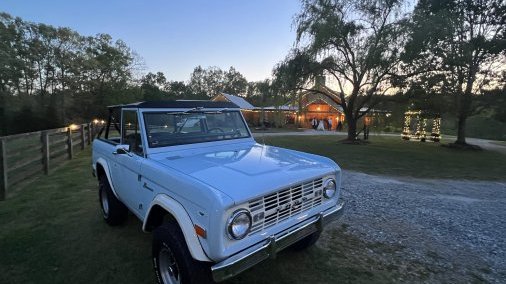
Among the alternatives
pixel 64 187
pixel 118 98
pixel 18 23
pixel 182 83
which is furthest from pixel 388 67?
pixel 182 83

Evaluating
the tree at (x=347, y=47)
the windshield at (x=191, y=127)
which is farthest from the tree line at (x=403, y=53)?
the windshield at (x=191, y=127)

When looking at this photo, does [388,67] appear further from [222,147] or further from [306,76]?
[222,147]

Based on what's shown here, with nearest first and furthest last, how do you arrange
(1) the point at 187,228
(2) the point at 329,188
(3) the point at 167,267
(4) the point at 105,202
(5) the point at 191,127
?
(1) the point at 187,228
(3) the point at 167,267
(2) the point at 329,188
(5) the point at 191,127
(4) the point at 105,202

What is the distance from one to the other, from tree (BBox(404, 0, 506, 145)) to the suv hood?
15.9 m

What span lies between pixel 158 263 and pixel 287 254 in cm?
177

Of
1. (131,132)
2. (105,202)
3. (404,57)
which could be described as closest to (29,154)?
(105,202)

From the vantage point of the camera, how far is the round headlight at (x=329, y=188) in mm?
3549

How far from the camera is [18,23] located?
129 feet

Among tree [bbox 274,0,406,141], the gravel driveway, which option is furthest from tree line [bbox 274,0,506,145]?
the gravel driveway

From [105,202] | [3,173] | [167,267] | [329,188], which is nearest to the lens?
[167,267]

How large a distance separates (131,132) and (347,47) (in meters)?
18.6

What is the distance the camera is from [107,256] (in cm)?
403

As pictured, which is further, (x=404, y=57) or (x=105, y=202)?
(x=404, y=57)

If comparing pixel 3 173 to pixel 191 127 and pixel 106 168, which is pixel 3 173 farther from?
pixel 191 127
